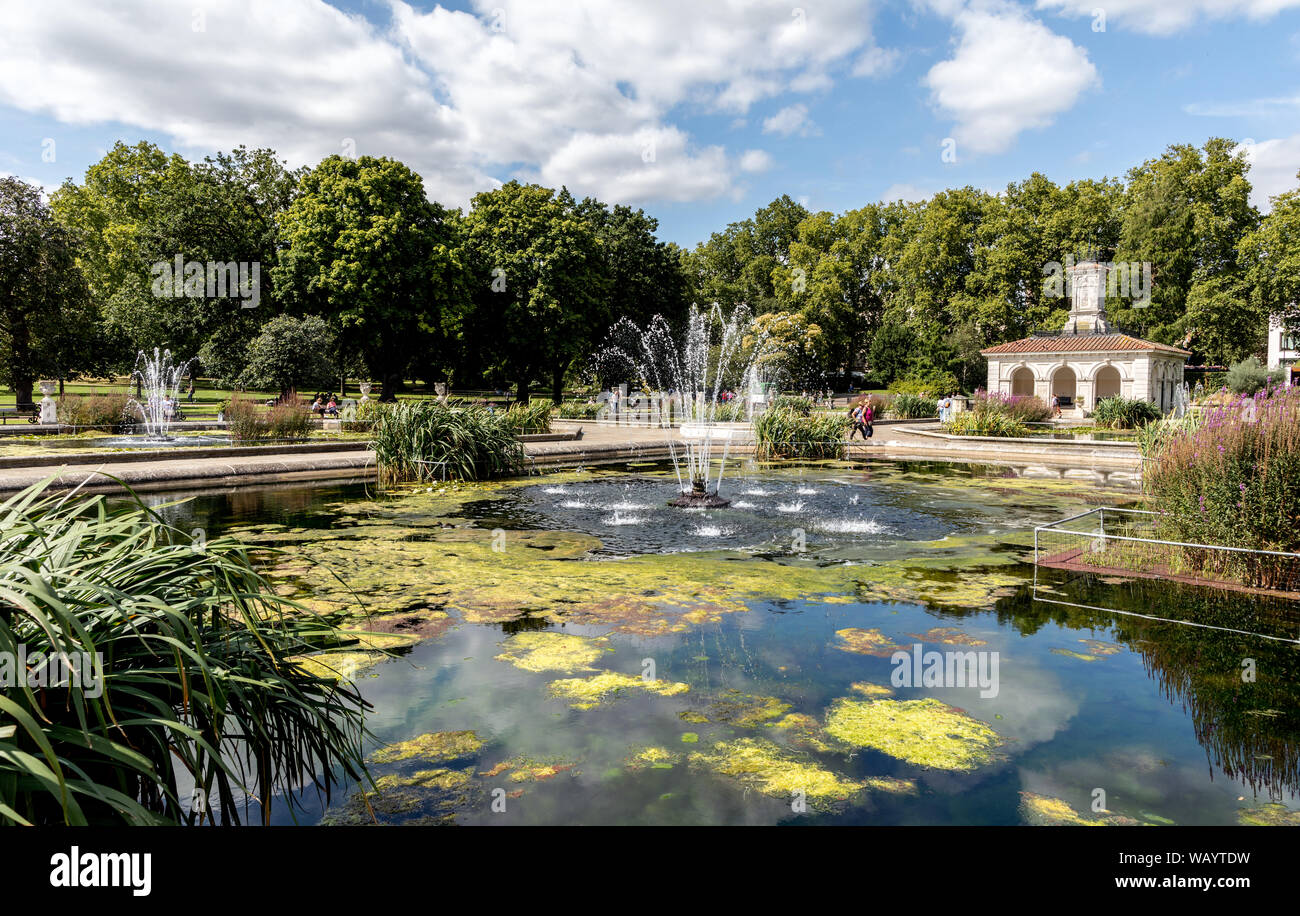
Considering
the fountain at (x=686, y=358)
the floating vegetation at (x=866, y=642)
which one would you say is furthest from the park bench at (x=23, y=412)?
the floating vegetation at (x=866, y=642)

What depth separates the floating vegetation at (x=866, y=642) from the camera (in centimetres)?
618

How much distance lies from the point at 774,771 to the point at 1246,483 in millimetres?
6869

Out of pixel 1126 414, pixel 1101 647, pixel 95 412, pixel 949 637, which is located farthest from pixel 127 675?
pixel 1126 414

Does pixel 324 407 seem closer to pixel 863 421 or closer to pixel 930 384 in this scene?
pixel 863 421

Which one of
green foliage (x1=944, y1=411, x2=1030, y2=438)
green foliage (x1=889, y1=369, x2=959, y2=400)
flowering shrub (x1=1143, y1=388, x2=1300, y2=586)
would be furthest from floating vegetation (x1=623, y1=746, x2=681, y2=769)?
green foliage (x1=889, y1=369, x2=959, y2=400)

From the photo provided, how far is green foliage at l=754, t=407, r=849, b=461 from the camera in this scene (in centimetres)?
2161

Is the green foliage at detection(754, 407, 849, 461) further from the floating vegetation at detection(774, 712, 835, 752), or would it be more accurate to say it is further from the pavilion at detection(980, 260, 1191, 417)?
the pavilion at detection(980, 260, 1191, 417)

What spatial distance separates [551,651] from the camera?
6188 millimetres

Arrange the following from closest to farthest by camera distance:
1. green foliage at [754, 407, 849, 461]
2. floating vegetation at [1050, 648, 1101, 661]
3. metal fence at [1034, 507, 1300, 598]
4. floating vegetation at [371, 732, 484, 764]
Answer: floating vegetation at [371, 732, 484, 764] → floating vegetation at [1050, 648, 1101, 661] → metal fence at [1034, 507, 1300, 598] → green foliage at [754, 407, 849, 461]

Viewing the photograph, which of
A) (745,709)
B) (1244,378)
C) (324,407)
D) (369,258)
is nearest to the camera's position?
(745,709)

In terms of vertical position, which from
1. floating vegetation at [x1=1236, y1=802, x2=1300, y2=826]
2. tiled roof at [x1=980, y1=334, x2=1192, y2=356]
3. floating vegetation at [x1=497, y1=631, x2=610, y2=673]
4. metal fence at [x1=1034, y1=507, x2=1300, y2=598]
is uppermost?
tiled roof at [x1=980, y1=334, x2=1192, y2=356]

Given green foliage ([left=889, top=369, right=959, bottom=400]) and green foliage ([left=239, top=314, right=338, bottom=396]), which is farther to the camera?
green foliage ([left=889, top=369, right=959, bottom=400])

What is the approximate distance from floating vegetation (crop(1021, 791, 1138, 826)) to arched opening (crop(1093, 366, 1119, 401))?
46589 mm
